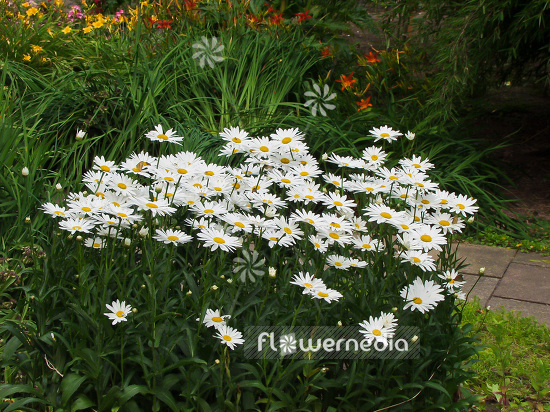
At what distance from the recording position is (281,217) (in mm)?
1819

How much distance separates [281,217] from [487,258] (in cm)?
214

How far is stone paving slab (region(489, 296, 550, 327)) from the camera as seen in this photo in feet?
9.21

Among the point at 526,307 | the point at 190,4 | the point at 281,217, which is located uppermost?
the point at 190,4

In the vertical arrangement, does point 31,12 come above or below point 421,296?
above

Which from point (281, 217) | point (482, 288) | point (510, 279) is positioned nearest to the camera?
point (281, 217)

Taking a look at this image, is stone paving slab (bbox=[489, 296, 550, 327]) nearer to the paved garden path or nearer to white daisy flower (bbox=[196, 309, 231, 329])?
the paved garden path

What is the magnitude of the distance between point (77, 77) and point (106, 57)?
377 mm

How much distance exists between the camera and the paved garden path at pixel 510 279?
9.61 ft

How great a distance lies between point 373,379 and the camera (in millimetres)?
1643

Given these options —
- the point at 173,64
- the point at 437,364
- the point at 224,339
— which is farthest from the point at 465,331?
the point at 173,64

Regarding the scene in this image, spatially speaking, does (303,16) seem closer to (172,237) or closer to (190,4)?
(190,4)

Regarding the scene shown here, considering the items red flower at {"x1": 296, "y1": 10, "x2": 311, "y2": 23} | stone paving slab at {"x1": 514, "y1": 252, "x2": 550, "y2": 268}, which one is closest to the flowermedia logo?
stone paving slab at {"x1": 514, "y1": 252, "x2": 550, "y2": 268}

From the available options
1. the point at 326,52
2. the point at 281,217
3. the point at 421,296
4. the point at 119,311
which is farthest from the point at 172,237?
the point at 326,52

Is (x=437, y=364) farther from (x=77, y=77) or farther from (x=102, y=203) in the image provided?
(x=77, y=77)
